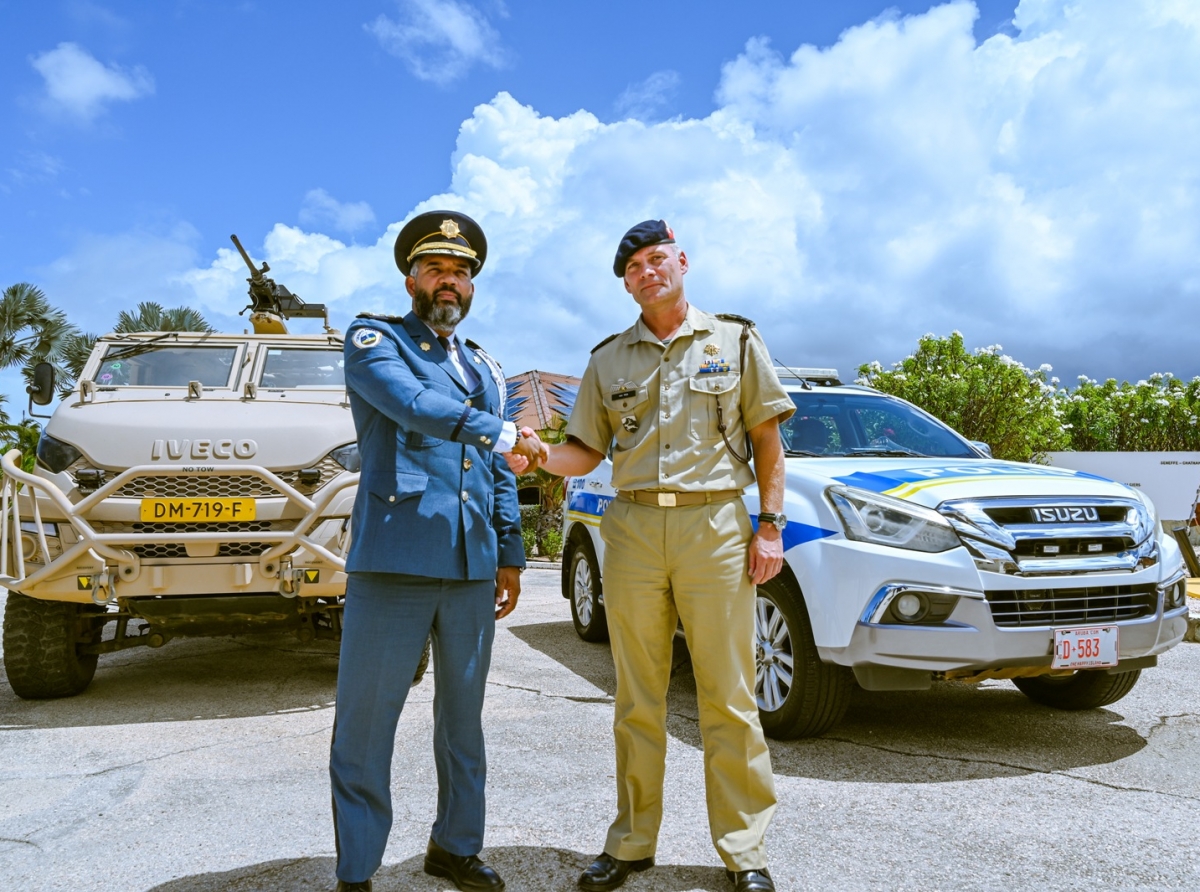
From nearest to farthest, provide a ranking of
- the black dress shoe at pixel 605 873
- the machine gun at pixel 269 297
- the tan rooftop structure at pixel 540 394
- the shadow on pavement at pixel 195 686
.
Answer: the black dress shoe at pixel 605 873
the shadow on pavement at pixel 195 686
the machine gun at pixel 269 297
the tan rooftop structure at pixel 540 394

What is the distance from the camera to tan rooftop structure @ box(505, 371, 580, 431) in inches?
1065

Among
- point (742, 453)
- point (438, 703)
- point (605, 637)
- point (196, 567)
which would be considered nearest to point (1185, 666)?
point (605, 637)

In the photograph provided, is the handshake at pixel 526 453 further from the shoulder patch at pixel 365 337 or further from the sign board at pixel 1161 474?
the sign board at pixel 1161 474

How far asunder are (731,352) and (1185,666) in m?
4.85

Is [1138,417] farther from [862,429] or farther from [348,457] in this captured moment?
[348,457]

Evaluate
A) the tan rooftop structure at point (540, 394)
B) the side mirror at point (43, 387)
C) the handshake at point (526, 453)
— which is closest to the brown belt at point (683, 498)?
the handshake at point (526, 453)

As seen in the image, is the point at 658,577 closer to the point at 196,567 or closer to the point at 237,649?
the point at 196,567

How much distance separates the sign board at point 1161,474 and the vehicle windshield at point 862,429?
8.61m

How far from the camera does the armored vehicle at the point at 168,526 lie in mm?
5199

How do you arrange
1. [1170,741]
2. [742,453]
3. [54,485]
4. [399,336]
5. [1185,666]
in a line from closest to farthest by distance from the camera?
1. [399,336]
2. [742,453]
3. [1170,741]
4. [54,485]
5. [1185,666]

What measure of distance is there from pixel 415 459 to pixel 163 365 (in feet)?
14.4

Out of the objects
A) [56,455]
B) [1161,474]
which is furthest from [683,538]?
[1161,474]

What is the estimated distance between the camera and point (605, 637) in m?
7.51

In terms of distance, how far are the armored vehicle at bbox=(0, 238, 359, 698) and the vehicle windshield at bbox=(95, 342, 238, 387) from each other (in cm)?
64
